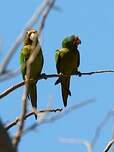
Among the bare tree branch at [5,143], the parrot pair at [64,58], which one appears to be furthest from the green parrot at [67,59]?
the bare tree branch at [5,143]

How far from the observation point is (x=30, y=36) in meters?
7.05

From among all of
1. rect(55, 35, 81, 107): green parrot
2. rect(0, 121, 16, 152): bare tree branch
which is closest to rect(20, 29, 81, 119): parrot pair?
rect(55, 35, 81, 107): green parrot

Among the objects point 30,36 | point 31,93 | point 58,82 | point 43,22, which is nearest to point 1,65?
point 43,22

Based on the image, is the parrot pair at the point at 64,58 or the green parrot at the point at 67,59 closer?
the parrot pair at the point at 64,58

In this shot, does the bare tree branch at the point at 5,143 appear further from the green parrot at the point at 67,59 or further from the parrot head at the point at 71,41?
the parrot head at the point at 71,41

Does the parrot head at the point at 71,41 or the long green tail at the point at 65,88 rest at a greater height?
the parrot head at the point at 71,41

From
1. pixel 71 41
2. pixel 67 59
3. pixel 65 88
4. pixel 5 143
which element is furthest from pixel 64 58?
pixel 5 143

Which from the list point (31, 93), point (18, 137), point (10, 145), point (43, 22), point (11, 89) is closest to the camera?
point (10, 145)

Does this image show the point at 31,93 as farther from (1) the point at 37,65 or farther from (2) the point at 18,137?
(2) the point at 18,137

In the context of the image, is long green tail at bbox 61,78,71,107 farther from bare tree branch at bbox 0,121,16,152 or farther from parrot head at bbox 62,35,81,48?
bare tree branch at bbox 0,121,16,152

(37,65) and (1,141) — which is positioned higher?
(1,141)

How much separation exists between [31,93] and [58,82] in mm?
630

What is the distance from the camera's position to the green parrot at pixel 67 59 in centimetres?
718

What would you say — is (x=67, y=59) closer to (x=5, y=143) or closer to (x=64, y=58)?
(x=64, y=58)
